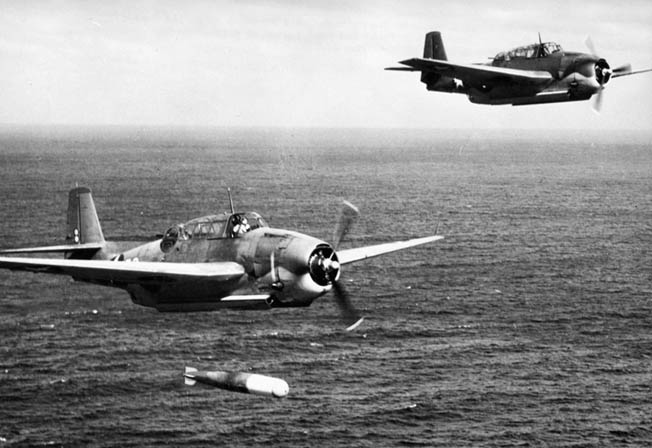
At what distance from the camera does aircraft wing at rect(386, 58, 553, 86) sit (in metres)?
43.6

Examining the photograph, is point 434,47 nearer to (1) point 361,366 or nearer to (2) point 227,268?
(2) point 227,268

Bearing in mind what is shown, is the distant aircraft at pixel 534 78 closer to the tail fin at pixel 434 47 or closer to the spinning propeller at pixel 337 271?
the tail fin at pixel 434 47

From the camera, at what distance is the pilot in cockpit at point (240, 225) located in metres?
50.0

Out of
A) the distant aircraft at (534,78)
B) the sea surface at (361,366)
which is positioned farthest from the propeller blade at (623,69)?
the sea surface at (361,366)

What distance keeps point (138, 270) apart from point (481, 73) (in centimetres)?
2068

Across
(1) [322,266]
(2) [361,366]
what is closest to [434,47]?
(1) [322,266]

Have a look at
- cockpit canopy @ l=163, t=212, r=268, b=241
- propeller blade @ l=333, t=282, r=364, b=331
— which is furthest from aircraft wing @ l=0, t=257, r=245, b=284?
propeller blade @ l=333, t=282, r=364, b=331

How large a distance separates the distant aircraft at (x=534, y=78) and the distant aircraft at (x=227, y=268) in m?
8.81

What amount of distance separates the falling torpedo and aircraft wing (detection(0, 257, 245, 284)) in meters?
19.4

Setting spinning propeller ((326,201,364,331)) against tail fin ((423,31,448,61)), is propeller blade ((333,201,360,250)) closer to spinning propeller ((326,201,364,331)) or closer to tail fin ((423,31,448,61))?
spinning propeller ((326,201,364,331))

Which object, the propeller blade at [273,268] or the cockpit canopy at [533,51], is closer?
the propeller blade at [273,268]

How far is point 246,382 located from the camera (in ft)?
234

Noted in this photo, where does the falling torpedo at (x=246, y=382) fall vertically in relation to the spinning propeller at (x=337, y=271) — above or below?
below

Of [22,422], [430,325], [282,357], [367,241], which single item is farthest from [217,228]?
[367,241]
